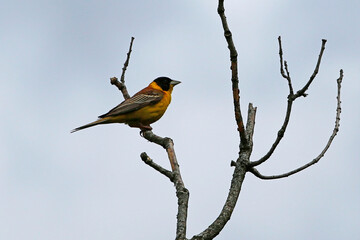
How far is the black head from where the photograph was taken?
11.0 m

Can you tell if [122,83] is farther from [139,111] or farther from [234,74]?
[234,74]

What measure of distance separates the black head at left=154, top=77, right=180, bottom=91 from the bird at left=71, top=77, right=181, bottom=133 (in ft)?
2.08

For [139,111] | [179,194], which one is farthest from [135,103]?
[179,194]

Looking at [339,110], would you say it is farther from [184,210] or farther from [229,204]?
[184,210]

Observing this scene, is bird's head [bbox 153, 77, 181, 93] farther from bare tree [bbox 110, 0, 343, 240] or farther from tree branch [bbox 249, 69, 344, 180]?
tree branch [bbox 249, 69, 344, 180]

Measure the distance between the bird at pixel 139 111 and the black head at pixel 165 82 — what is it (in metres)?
0.63

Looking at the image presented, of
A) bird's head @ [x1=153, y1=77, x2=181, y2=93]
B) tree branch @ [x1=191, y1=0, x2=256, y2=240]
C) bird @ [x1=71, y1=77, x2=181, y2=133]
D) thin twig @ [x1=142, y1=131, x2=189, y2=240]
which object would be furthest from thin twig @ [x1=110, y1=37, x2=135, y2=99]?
tree branch @ [x1=191, y1=0, x2=256, y2=240]

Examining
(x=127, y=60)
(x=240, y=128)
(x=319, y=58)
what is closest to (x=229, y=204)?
(x=240, y=128)

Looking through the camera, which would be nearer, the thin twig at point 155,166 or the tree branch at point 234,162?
the tree branch at point 234,162

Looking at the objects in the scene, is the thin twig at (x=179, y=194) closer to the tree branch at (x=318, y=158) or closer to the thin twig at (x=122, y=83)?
the tree branch at (x=318, y=158)

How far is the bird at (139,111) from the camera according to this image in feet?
31.0

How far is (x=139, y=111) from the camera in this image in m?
9.55

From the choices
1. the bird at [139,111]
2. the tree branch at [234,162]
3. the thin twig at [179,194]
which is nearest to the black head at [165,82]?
the bird at [139,111]

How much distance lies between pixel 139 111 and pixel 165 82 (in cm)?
175
